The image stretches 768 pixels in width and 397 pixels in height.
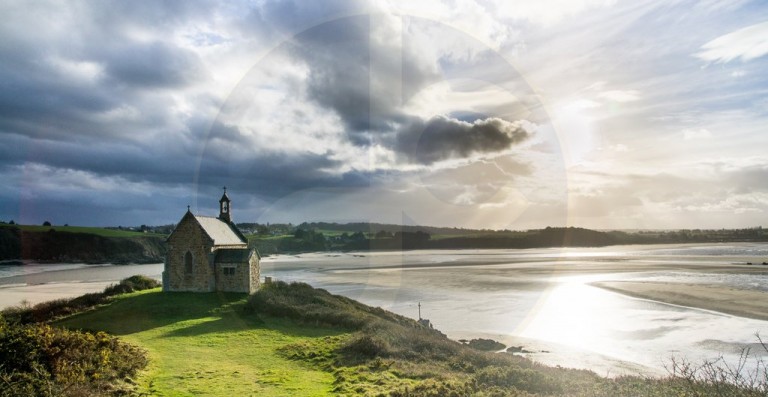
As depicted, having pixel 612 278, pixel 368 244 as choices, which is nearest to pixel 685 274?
pixel 612 278

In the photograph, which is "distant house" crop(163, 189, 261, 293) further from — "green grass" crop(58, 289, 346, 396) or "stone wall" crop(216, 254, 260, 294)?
"green grass" crop(58, 289, 346, 396)

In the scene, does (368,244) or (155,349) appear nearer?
(155,349)

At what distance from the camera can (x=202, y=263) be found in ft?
109

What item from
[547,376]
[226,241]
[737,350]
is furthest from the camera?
[226,241]

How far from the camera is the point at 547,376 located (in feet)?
49.8

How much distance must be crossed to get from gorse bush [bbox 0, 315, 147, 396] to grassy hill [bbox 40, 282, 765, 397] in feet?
2.78

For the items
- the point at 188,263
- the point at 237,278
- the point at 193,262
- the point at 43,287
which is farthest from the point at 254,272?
the point at 43,287

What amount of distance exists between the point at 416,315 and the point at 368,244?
150601 millimetres

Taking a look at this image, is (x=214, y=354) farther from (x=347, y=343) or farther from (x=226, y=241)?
(x=226, y=241)

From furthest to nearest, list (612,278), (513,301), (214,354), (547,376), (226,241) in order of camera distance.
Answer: (612,278) → (513,301) → (226,241) → (214,354) → (547,376)

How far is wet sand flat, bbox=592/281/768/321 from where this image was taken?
35.4 metres

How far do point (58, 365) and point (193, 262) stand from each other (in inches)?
832

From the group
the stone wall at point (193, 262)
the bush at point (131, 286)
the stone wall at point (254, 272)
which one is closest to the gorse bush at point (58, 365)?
the stone wall at point (254, 272)

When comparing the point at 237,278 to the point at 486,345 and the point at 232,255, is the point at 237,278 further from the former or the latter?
the point at 486,345
